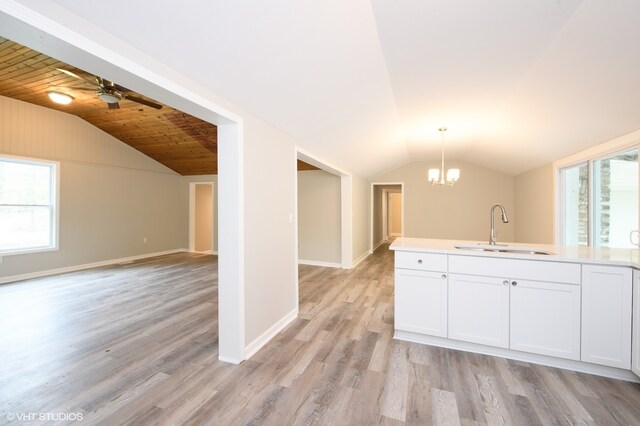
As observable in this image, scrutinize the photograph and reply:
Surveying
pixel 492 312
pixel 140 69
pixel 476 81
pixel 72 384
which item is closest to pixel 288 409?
pixel 72 384

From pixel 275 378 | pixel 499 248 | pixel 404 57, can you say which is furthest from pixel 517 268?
pixel 275 378

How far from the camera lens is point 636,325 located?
1894 mm

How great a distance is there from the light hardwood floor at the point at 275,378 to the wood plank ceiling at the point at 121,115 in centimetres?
310

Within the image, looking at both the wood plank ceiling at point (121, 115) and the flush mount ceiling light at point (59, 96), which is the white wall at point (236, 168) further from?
the flush mount ceiling light at point (59, 96)

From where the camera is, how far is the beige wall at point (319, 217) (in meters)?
5.94

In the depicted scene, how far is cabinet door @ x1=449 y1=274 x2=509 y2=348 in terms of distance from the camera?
→ 7.45 feet

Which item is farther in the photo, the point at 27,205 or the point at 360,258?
the point at 360,258

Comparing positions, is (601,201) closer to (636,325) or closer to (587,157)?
(587,157)

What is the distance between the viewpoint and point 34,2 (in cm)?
109

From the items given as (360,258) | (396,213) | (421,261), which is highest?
(396,213)

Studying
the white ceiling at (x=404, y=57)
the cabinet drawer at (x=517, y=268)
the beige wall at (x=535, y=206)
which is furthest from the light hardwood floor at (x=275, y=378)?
the beige wall at (x=535, y=206)

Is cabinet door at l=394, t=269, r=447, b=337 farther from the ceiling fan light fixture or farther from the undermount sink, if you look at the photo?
the ceiling fan light fixture

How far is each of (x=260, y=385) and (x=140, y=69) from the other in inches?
86.8

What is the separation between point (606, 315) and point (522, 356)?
68 cm
